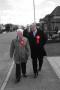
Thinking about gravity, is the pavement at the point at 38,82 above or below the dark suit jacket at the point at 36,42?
below

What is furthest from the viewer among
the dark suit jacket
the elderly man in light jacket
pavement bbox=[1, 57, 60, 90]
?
the dark suit jacket

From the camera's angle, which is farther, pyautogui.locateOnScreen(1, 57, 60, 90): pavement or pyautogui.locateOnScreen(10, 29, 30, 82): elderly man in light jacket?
pyautogui.locateOnScreen(10, 29, 30, 82): elderly man in light jacket

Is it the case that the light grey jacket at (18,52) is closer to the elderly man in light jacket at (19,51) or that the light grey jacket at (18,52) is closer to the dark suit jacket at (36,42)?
the elderly man in light jacket at (19,51)

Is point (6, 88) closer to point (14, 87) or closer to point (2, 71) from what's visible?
point (14, 87)

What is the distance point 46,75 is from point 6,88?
273 centimetres

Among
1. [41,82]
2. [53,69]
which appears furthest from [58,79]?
[53,69]

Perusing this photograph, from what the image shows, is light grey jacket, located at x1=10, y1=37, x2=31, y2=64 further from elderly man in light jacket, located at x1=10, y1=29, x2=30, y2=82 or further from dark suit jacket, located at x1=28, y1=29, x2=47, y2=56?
dark suit jacket, located at x1=28, y1=29, x2=47, y2=56

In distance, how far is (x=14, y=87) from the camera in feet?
33.6

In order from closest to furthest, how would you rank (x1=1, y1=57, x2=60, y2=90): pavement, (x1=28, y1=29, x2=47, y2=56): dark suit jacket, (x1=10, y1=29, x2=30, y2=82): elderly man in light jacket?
(x1=1, y1=57, x2=60, y2=90): pavement, (x1=10, y1=29, x2=30, y2=82): elderly man in light jacket, (x1=28, y1=29, x2=47, y2=56): dark suit jacket

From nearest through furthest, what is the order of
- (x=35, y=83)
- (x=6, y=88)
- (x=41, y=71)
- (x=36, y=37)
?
(x=6, y=88), (x=35, y=83), (x=36, y=37), (x=41, y=71)

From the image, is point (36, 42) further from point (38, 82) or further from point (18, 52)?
point (38, 82)

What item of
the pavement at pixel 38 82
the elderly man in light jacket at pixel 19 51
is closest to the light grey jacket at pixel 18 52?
the elderly man in light jacket at pixel 19 51

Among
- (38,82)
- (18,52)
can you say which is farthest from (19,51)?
(38,82)

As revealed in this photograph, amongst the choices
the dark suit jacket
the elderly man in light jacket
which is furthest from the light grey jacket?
the dark suit jacket
